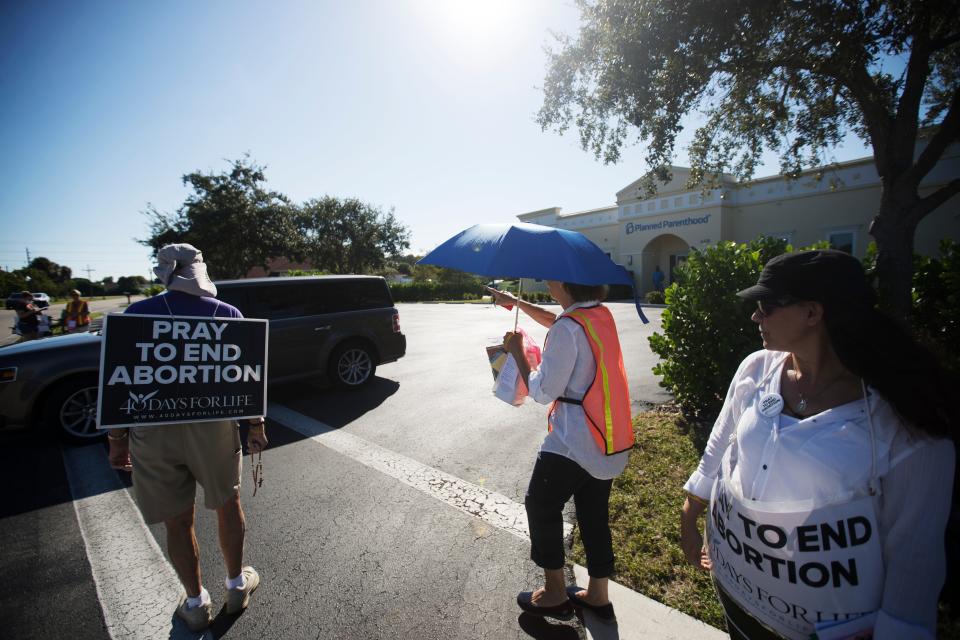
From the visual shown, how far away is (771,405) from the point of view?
4.54 feet

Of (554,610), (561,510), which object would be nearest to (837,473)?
(561,510)

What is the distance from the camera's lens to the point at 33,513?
357 centimetres

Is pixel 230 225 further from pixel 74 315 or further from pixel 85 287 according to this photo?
pixel 85 287

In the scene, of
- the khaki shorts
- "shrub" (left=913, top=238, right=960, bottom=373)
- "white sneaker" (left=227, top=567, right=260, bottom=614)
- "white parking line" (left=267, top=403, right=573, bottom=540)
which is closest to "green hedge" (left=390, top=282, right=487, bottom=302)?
"white parking line" (left=267, top=403, right=573, bottom=540)

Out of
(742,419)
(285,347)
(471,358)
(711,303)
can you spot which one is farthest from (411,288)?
(742,419)

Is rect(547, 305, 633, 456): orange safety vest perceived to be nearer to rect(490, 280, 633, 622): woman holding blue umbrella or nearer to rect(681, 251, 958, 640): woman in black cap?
rect(490, 280, 633, 622): woman holding blue umbrella

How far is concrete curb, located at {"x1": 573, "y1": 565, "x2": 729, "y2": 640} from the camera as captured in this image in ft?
7.24

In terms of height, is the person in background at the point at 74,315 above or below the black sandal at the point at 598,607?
above

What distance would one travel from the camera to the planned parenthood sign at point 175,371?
223 cm

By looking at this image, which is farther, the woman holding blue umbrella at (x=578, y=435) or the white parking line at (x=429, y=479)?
the white parking line at (x=429, y=479)

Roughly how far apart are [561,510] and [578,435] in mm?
406

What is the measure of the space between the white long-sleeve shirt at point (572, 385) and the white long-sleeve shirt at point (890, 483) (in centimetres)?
86

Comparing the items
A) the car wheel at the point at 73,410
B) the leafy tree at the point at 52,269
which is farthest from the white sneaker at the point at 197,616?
the leafy tree at the point at 52,269

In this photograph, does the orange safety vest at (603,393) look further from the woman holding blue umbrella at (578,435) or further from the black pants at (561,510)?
the black pants at (561,510)
